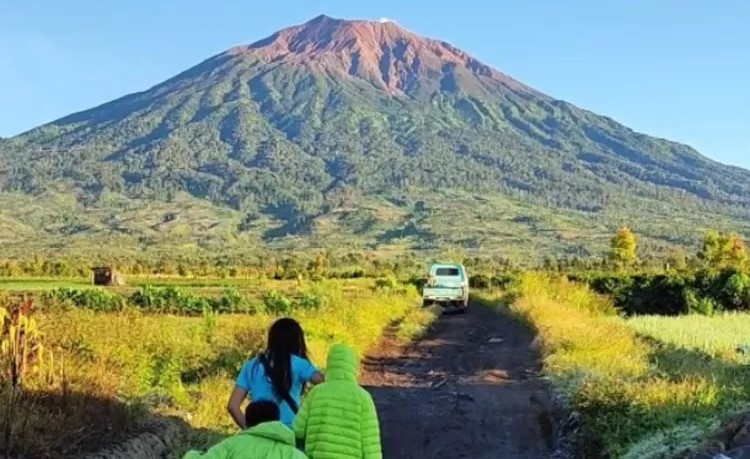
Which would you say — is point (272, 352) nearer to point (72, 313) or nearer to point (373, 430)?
point (373, 430)

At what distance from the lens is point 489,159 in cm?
16688

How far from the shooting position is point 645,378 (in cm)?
1215

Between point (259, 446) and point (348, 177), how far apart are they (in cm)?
15431

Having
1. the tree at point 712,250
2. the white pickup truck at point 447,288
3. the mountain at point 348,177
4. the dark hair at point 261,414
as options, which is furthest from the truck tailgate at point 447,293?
the mountain at point 348,177

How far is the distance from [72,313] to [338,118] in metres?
173

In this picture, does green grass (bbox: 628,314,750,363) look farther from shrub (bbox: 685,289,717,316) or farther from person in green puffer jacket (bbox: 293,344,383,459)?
person in green puffer jacket (bbox: 293,344,383,459)

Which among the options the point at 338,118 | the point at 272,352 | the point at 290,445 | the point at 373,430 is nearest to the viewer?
the point at 290,445

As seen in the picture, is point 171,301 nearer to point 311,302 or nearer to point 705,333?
point 311,302

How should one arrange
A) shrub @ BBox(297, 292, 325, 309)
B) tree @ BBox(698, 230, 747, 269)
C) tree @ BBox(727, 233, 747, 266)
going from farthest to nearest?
tree @ BBox(698, 230, 747, 269)
tree @ BBox(727, 233, 747, 266)
shrub @ BBox(297, 292, 325, 309)

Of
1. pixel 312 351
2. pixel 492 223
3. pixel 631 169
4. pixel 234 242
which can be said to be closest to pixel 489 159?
pixel 631 169

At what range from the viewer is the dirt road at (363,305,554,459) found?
11.5m

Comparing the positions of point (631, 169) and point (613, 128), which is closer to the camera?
point (631, 169)

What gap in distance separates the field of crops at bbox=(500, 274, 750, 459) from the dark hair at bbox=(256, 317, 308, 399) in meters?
3.74

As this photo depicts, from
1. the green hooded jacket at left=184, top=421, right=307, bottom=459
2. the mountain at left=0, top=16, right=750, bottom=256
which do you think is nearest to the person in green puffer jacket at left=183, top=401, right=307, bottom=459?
the green hooded jacket at left=184, top=421, right=307, bottom=459
